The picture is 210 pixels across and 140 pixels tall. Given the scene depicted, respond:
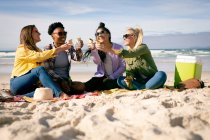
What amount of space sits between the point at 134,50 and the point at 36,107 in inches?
87.1

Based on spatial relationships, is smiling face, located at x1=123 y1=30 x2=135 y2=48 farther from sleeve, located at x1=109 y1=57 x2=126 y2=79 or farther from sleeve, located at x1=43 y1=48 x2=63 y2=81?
sleeve, located at x1=43 y1=48 x2=63 y2=81

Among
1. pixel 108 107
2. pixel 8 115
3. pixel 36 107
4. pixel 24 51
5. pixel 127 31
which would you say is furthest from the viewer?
pixel 127 31

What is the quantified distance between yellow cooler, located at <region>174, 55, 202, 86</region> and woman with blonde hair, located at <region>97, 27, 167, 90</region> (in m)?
0.52

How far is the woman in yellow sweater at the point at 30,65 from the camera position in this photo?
520 centimetres

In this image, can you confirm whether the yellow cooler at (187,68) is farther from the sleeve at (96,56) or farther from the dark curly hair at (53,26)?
the dark curly hair at (53,26)

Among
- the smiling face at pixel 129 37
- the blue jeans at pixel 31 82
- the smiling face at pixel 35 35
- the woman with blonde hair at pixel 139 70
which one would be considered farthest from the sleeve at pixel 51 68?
the smiling face at pixel 129 37

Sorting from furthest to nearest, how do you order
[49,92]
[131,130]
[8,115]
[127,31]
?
[127,31]
[49,92]
[8,115]
[131,130]

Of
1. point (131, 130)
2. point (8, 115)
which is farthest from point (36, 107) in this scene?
point (131, 130)

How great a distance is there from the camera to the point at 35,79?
539 centimetres

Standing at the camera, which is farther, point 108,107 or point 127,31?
point 127,31

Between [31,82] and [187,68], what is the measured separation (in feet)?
8.70

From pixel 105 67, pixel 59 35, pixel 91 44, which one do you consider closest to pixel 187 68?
pixel 105 67

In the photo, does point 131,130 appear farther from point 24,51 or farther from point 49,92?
point 24,51

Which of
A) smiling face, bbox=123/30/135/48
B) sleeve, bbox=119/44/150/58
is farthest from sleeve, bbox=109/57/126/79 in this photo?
sleeve, bbox=119/44/150/58
